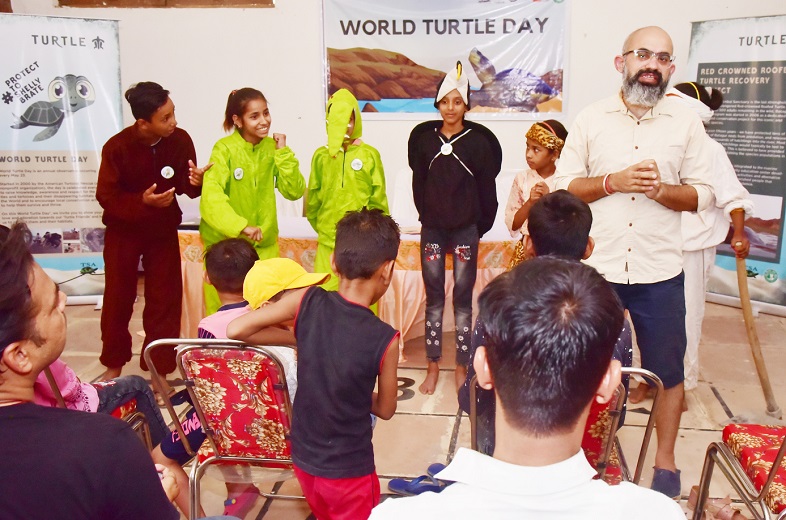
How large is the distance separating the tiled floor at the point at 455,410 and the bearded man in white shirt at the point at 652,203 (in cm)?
56

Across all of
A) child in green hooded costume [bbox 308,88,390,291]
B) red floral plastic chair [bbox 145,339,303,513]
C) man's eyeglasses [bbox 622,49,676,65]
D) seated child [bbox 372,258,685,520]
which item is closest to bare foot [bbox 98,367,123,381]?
child in green hooded costume [bbox 308,88,390,291]

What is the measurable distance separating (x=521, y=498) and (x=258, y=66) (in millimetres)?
5463

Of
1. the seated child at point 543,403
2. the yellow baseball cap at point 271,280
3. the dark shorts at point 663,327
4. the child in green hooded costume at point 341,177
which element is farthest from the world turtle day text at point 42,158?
the seated child at point 543,403

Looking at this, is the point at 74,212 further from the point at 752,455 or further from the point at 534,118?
the point at 752,455

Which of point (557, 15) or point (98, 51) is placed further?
point (557, 15)

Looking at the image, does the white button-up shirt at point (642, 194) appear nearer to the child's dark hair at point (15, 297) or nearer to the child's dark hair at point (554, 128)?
the child's dark hair at point (554, 128)

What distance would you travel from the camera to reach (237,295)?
2416mm

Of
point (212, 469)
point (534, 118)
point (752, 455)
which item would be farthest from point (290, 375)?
point (534, 118)

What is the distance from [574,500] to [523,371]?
0.55ft

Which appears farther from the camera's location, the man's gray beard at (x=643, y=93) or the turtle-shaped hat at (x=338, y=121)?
the turtle-shaped hat at (x=338, y=121)

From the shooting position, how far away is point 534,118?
5.57m

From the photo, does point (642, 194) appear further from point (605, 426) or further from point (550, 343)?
point (550, 343)

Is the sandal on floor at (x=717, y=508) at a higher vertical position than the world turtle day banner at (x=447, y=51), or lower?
lower

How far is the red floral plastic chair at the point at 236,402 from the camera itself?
6.00 feet
